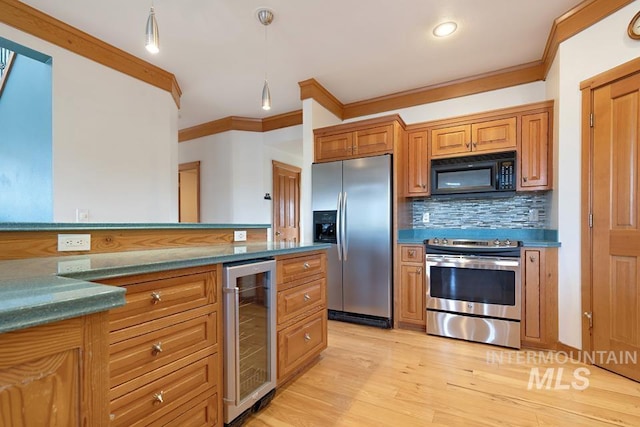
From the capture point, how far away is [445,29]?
2.46m

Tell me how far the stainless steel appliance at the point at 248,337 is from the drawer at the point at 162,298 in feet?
0.37

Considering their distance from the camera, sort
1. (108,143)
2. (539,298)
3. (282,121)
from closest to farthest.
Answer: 1. (539,298)
2. (108,143)
3. (282,121)

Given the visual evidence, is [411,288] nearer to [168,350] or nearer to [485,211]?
[485,211]

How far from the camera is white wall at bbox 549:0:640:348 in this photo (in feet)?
7.18

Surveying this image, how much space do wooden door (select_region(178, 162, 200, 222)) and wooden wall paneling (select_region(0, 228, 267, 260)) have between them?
312cm

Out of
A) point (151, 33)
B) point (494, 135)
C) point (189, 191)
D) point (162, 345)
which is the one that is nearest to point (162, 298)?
point (162, 345)

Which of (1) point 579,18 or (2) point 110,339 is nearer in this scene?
(2) point 110,339

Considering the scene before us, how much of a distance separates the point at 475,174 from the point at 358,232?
134 cm

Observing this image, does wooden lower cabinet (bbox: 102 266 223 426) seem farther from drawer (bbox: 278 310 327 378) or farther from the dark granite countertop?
drawer (bbox: 278 310 327 378)

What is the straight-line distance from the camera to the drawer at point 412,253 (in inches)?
114

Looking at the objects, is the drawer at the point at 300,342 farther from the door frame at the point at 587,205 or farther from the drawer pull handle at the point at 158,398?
the door frame at the point at 587,205

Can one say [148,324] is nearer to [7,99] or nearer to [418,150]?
[418,150]

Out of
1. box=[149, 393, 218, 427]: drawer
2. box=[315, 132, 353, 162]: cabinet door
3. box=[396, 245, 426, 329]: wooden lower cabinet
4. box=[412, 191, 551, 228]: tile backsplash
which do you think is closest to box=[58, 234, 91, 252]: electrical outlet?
box=[149, 393, 218, 427]: drawer

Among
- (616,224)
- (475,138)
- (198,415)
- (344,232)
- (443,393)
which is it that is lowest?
(443,393)
